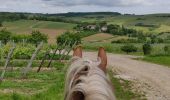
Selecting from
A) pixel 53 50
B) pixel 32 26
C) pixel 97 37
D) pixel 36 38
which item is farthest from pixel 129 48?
pixel 32 26

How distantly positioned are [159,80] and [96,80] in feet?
69.7

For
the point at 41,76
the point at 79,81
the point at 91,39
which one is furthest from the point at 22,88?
the point at 91,39

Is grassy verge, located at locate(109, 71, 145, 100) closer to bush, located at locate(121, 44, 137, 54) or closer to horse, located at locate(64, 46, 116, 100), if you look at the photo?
horse, located at locate(64, 46, 116, 100)

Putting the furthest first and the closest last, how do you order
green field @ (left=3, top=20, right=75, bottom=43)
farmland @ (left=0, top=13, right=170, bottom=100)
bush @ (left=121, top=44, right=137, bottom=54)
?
1. green field @ (left=3, top=20, right=75, bottom=43)
2. bush @ (left=121, top=44, right=137, bottom=54)
3. farmland @ (left=0, top=13, right=170, bottom=100)

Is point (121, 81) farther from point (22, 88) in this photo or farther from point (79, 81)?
point (79, 81)

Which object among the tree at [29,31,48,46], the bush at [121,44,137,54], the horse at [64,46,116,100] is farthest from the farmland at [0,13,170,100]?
the horse at [64,46,116,100]

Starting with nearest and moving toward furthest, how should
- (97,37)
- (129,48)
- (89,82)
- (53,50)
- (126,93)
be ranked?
(89,82), (126,93), (53,50), (129,48), (97,37)

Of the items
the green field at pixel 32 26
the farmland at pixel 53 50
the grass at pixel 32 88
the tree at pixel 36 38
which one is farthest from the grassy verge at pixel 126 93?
the green field at pixel 32 26

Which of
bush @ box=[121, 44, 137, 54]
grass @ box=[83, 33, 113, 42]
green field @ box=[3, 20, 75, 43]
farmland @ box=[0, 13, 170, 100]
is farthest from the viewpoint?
green field @ box=[3, 20, 75, 43]

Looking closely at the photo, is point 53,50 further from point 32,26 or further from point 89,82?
point 32,26

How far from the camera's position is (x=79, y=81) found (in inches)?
77.5

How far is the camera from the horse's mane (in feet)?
5.86

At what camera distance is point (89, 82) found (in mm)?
1896

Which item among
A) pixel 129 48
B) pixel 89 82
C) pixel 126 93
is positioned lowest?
pixel 129 48
